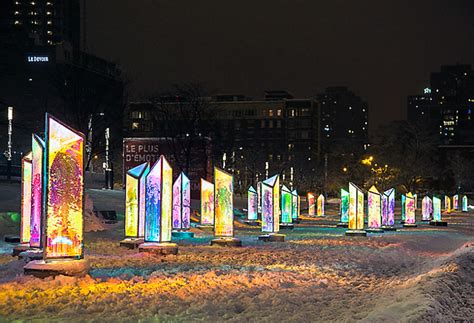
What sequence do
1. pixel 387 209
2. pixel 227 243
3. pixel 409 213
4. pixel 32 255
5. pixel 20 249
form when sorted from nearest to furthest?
1. pixel 32 255
2. pixel 20 249
3. pixel 227 243
4. pixel 387 209
5. pixel 409 213

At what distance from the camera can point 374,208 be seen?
31.8m

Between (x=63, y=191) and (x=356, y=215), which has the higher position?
(x=63, y=191)

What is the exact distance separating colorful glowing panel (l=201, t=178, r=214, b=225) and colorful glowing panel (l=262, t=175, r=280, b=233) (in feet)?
11.4

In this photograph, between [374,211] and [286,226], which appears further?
[286,226]

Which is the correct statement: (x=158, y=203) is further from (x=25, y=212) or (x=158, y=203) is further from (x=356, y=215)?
(x=356, y=215)

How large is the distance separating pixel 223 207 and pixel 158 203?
3.94m

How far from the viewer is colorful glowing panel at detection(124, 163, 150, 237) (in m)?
20.1

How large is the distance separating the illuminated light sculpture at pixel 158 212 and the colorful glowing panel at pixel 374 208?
1474cm

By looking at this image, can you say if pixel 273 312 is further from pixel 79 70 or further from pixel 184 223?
pixel 79 70

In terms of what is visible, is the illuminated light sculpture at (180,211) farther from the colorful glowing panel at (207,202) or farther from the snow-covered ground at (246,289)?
the snow-covered ground at (246,289)

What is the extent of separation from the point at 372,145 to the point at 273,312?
263 feet

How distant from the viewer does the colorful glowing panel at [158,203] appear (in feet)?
58.1

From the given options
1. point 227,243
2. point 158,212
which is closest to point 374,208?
point 227,243

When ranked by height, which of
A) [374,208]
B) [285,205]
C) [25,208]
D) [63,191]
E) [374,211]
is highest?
[63,191]
